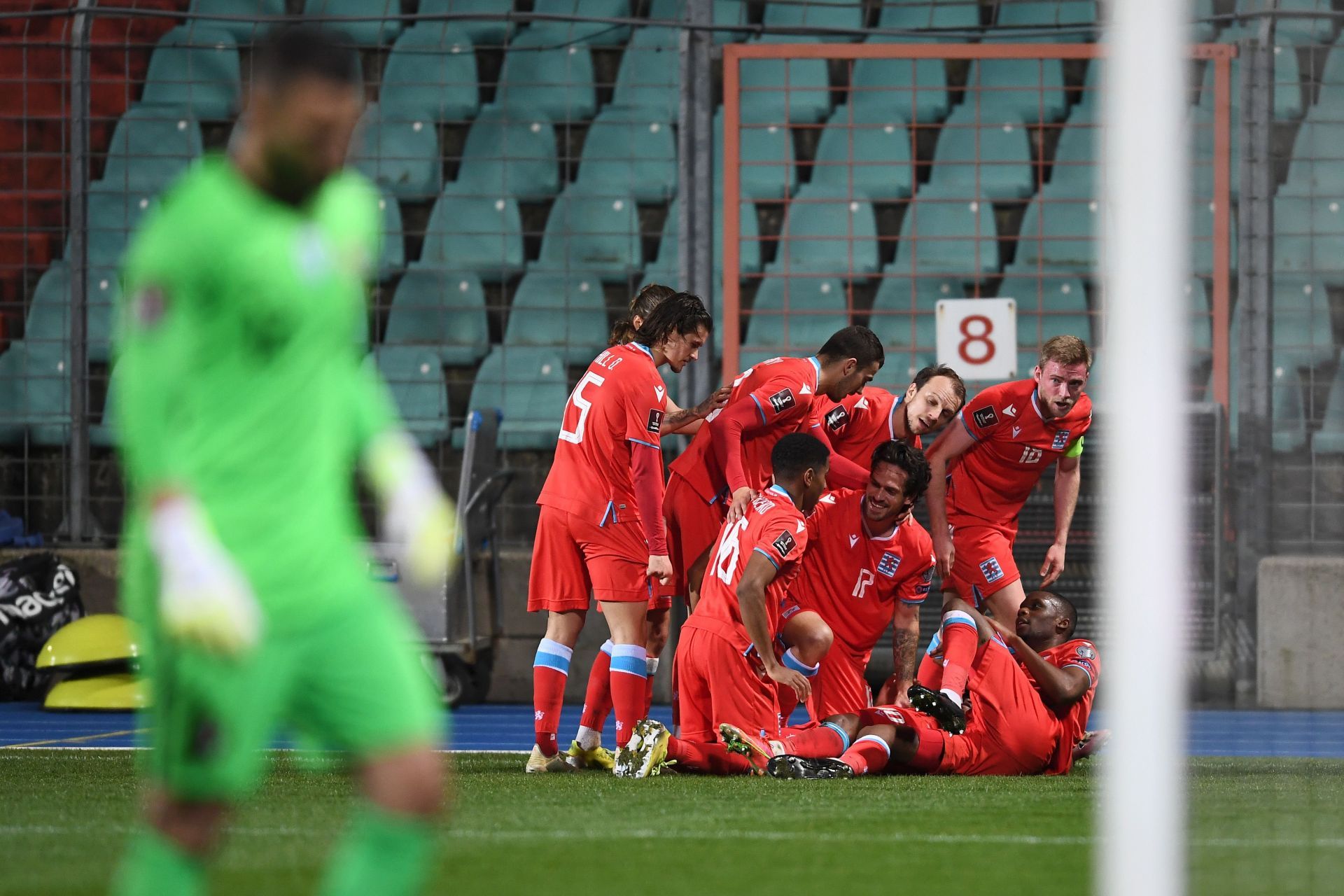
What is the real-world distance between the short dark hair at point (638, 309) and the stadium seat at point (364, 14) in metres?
4.32

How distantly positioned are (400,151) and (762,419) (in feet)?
15.2

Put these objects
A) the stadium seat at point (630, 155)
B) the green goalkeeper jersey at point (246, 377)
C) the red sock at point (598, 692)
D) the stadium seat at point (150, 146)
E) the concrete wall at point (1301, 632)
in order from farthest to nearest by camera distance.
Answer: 1. the stadium seat at point (150, 146)
2. the stadium seat at point (630, 155)
3. the concrete wall at point (1301, 632)
4. the red sock at point (598, 692)
5. the green goalkeeper jersey at point (246, 377)

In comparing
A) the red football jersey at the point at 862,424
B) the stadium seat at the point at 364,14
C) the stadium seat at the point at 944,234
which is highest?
the stadium seat at the point at 364,14

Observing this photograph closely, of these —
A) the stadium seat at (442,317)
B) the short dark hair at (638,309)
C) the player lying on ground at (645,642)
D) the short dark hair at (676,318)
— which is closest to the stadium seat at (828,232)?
the stadium seat at (442,317)

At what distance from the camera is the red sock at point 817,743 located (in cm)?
556

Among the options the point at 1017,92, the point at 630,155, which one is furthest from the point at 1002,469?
the point at 1017,92

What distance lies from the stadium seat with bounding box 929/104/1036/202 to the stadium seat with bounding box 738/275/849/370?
95 centimetres

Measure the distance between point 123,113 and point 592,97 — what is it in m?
2.85

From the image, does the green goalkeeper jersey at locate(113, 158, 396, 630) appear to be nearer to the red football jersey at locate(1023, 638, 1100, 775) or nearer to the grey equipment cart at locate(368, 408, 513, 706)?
the red football jersey at locate(1023, 638, 1100, 775)

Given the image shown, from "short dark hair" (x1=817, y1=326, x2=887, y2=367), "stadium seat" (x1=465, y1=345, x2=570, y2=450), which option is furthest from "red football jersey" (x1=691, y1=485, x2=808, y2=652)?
"stadium seat" (x1=465, y1=345, x2=570, y2=450)

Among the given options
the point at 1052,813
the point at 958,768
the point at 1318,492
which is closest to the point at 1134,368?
the point at 1052,813

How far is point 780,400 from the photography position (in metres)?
6.15

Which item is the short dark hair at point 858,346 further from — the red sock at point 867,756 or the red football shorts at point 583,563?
the red sock at point 867,756

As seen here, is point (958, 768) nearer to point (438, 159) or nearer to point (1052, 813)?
point (1052, 813)
